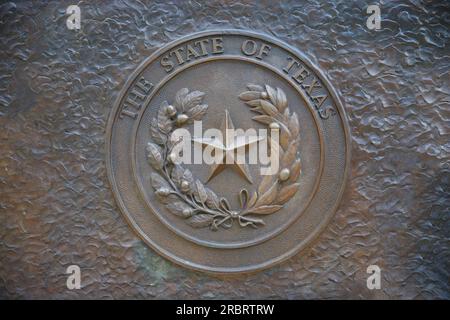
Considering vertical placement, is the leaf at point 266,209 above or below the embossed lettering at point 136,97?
Result: below

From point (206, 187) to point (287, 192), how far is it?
0.43 meters

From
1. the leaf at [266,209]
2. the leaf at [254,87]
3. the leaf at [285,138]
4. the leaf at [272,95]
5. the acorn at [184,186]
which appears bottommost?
the leaf at [266,209]

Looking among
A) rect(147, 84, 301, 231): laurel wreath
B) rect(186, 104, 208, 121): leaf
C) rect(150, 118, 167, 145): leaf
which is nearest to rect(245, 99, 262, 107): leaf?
rect(147, 84, 301, 231): laurel wreath

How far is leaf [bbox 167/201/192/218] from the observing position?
303cm

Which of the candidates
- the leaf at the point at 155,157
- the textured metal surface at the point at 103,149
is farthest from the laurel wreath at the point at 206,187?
the textured metal surface at the point at 103,149

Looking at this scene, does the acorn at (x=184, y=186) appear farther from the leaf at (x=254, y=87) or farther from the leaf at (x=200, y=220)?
the leaf at (x=254, y=87)

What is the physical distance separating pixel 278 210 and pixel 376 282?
25.0 inches

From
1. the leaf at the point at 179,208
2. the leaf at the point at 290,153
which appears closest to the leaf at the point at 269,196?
the leaf at the point at 290,153

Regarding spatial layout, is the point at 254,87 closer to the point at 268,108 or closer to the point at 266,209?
the point at 268,108

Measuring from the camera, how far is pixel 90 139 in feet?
10.0

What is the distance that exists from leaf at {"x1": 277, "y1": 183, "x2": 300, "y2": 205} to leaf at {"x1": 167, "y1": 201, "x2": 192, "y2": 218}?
1.57ft

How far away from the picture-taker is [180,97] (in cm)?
303

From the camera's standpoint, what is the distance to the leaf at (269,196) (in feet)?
9.88

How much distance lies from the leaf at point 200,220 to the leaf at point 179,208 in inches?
1.5
